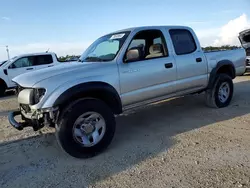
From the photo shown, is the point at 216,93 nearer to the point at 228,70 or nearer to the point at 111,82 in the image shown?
the point at 228,70

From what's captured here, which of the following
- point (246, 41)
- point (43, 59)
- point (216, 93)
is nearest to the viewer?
point (216, 93)

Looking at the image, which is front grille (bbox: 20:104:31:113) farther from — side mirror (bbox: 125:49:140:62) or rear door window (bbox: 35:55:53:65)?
rear door window (bbox: 35:55:53:65)

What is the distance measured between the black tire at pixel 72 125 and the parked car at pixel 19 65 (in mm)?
7677

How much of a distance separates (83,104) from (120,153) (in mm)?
940

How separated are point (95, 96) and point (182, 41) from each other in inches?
92.8

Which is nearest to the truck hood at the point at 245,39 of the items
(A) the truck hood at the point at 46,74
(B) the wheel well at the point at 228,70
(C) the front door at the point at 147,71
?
(B) the wheel well at the point at 228,70

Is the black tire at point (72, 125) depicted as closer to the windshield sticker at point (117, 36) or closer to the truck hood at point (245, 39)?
the windshield sticker at point (117, 36)

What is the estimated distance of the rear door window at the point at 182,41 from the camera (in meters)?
5.29

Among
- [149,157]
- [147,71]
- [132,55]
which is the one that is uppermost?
[132,55]

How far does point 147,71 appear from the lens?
182 inches

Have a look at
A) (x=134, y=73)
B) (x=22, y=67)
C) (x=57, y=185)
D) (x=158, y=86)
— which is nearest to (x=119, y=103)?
(x=134, y=73)

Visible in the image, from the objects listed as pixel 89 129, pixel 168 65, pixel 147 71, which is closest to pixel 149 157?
pixel 89 129

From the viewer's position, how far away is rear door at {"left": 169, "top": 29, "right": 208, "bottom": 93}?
17.1ft

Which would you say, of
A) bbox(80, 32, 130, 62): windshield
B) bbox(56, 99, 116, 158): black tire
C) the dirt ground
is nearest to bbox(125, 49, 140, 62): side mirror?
bbox(80, 32, 130, 62): windshield
